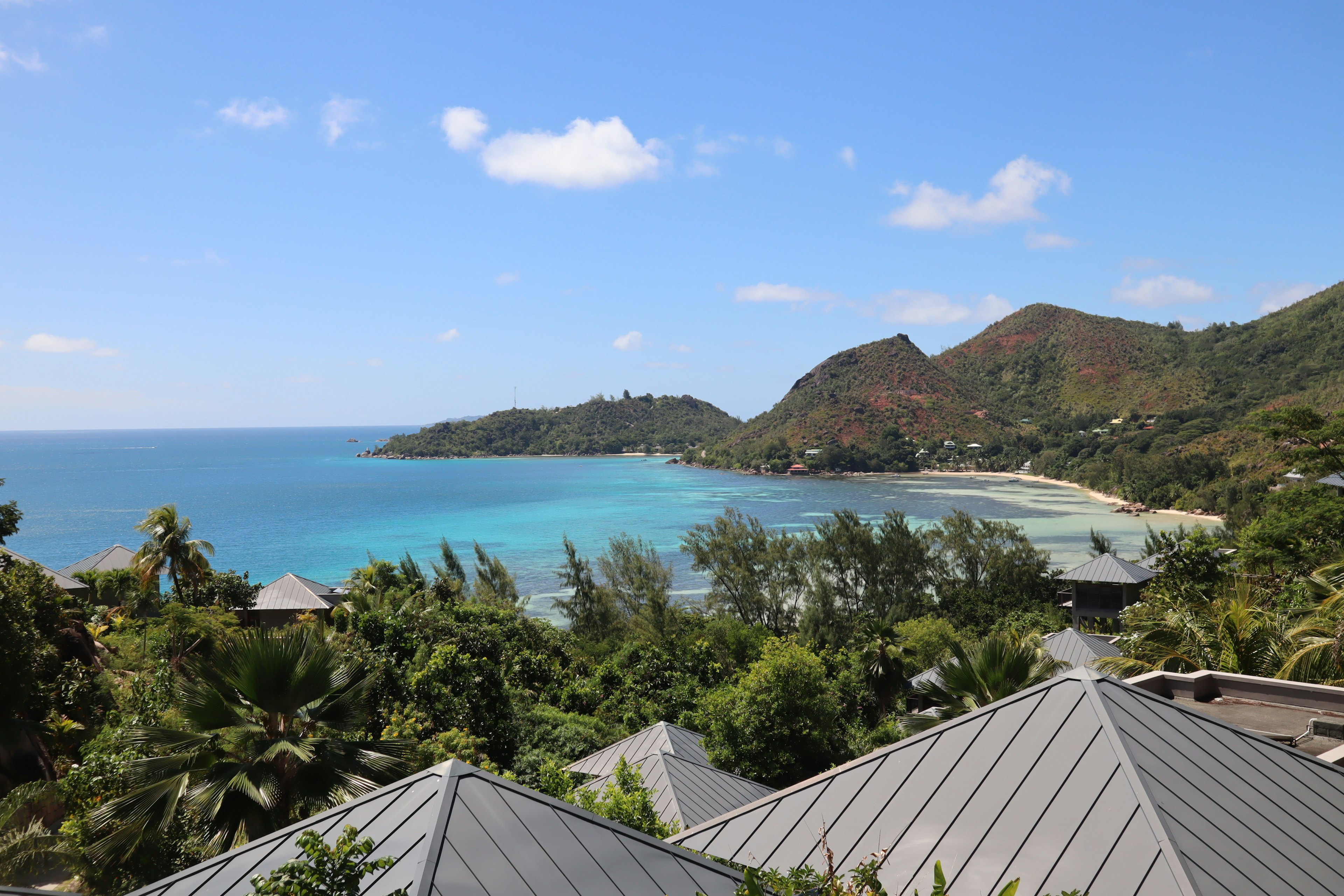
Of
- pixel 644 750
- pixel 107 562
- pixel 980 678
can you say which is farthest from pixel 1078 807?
pixel 107 562

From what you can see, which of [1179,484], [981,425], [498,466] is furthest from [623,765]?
[498,466]

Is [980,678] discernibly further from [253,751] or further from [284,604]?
[284,604]

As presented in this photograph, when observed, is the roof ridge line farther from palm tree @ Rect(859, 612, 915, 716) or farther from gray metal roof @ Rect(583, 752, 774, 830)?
palm tree @ Rect(859, 612, 915, 716)

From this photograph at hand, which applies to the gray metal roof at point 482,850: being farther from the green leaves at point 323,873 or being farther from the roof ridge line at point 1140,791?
the roof ridge line at point 1140,791

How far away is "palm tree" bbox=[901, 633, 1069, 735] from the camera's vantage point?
33.7 ft

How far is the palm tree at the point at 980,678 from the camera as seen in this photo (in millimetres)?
10273

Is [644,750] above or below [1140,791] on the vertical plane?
below

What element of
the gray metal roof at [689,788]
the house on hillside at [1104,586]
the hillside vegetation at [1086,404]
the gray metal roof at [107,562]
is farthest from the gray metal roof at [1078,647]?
the hillside vegetation at [1086,404]

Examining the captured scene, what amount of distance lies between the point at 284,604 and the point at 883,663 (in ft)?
79.7

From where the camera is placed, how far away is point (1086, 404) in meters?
154

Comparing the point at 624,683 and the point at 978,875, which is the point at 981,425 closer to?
the point at 624,683

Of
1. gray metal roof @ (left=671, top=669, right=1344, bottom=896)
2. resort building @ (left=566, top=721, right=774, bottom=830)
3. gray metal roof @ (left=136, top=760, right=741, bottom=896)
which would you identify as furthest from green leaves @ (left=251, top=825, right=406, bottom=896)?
resort building @ (left=566, top=721, right=774, bottom=830)

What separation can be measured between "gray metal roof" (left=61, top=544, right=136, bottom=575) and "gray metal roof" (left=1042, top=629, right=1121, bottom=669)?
36.4m

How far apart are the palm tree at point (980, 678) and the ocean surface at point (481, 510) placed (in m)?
39.7
